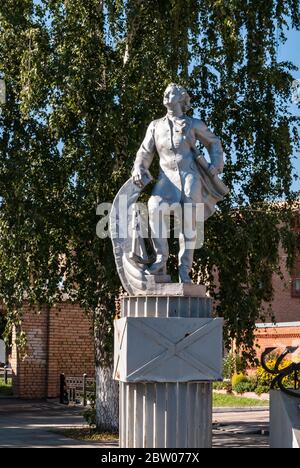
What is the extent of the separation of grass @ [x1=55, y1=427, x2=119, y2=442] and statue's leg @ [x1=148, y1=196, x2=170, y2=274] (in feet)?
21.0

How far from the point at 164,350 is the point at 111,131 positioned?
6.61 m

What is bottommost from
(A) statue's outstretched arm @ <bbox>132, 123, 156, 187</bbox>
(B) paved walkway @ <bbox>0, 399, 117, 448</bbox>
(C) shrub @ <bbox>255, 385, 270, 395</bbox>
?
(B) paved walkway @ <bbox>0, 399, 117, 448</bbox>

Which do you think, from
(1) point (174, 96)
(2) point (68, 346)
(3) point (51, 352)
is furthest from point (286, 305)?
(1) point (174, 96)

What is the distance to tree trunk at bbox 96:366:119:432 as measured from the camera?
48.9 feet

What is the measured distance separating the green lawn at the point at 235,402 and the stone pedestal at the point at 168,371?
50.0 ft

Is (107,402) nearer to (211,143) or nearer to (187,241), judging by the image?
(187,241)

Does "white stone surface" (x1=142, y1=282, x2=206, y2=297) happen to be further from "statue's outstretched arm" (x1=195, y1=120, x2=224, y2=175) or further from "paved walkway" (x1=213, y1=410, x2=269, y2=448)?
"paved walkway" (x1=213, y1=410, x2=269, y2=448)

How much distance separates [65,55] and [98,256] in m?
3.23

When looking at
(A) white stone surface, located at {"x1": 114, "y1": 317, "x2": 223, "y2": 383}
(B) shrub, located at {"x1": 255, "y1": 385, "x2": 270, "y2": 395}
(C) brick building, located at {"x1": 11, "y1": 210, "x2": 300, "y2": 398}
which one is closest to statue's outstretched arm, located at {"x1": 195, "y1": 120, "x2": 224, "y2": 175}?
(A) white stone surface, located at {"x1": 114, "y1": 317, "x2": 223, "y2": 383}

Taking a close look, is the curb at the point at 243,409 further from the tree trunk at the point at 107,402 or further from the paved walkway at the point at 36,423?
the tree trunk at the point at 107,402

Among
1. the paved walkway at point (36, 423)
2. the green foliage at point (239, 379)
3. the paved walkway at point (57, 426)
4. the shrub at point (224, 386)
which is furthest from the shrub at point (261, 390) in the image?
the paved walkway at point (36, 423)

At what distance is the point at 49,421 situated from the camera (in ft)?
59.3

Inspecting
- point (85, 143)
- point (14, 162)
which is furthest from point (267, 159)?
point (14, 162)
